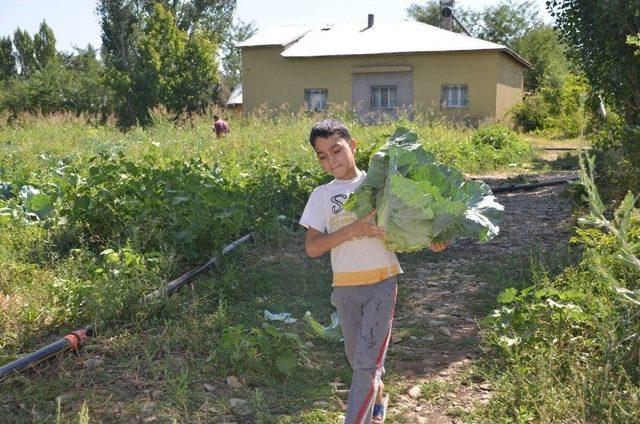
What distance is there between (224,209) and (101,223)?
1.13m

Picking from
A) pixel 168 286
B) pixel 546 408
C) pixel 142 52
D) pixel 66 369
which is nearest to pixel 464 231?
pixel 546 408

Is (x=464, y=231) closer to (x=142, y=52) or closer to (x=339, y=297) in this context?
(x=339, y=297)

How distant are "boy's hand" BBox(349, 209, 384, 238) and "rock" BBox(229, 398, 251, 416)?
50.9 inches

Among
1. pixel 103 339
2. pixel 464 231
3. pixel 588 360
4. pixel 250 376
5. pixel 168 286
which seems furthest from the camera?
pixel 168 286

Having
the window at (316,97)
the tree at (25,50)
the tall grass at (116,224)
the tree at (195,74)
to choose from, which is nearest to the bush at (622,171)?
the tall grass at (116,224)

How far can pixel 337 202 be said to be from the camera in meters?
3.54

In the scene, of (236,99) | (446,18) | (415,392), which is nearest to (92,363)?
(415,392)

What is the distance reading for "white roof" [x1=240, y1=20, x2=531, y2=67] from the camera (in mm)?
28266

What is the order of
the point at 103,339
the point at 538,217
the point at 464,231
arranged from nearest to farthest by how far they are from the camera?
1. the point at 464,231
2. the point at 103,339
3. the point at 538,217

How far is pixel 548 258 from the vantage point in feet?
21.6

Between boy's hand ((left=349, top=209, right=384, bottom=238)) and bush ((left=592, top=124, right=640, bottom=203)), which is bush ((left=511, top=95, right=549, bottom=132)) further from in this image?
boy's hand ((left=349, top=209, right=384, bottom=238))

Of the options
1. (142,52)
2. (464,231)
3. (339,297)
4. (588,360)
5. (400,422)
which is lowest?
(400,422)

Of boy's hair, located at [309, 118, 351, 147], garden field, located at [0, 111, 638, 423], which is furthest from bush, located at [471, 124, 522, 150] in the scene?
boy's hair, located at [309, 118, 351, 147]

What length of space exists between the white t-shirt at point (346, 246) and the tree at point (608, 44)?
845 cm
